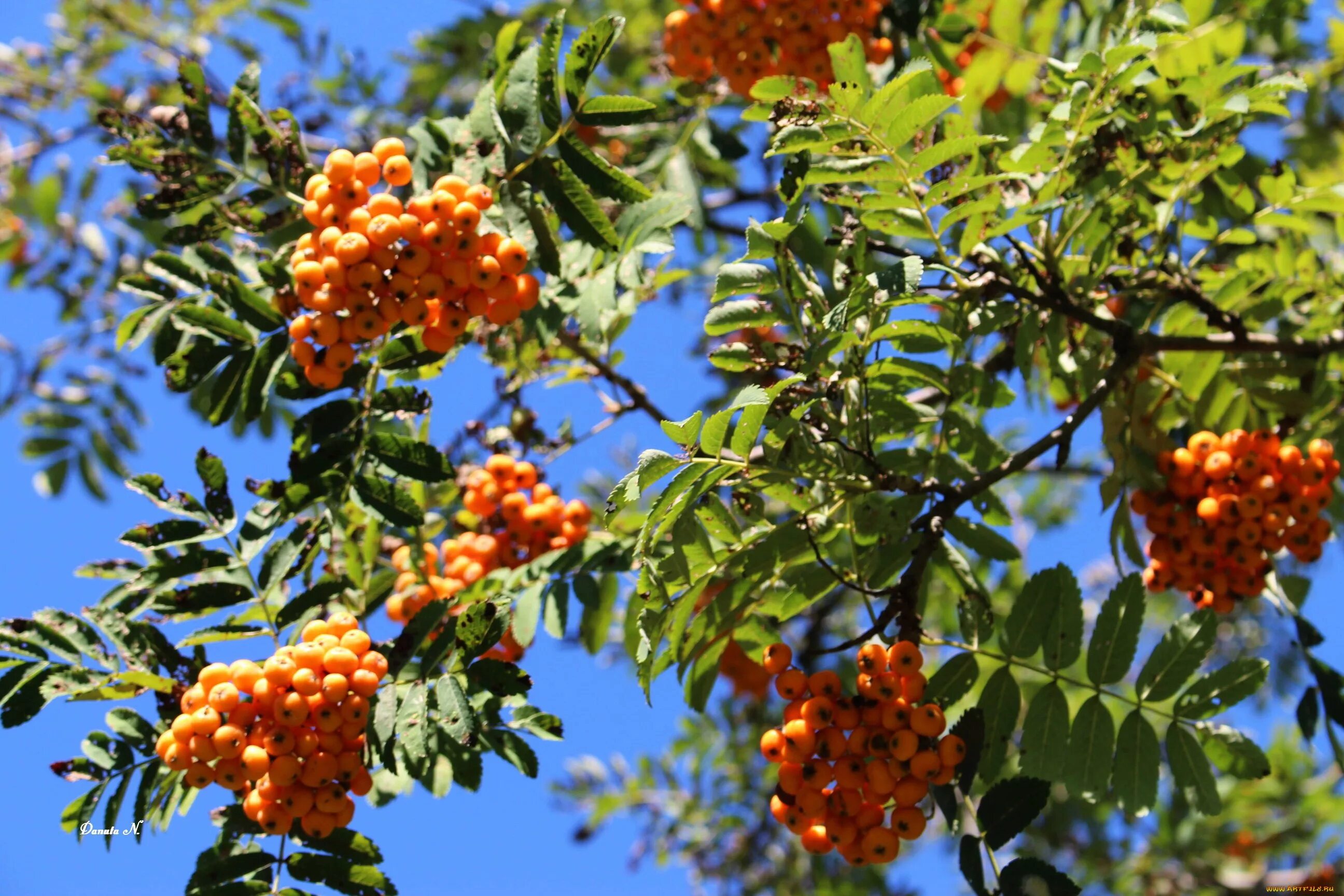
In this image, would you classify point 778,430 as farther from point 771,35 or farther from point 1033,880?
point 771,35

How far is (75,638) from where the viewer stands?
7.94 ft

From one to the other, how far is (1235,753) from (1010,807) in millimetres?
660

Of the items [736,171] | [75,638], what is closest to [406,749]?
[75,638]

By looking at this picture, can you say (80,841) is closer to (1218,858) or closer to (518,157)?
(518,157)

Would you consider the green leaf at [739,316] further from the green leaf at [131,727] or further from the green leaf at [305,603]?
the green leaf at [131,727]

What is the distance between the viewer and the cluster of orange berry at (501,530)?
3.21 meters

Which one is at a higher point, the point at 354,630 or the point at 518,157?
the point at 518,157

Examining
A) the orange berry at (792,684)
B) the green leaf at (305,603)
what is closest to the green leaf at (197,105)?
the green leaf at (305,603)

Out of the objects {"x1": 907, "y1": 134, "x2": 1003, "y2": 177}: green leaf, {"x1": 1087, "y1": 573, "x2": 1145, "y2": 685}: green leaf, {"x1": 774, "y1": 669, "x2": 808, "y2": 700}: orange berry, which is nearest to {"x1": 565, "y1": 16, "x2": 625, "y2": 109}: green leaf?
{"x1": 907, "y1": 134, "x2": 1003, "y2": 177}: green leaf

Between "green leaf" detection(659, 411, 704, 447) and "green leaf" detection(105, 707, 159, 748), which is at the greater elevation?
"green leaf" detection(659, 411, 704, 447)

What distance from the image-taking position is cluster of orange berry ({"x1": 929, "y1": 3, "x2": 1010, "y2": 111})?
340 cm

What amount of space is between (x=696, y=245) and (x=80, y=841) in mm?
3820

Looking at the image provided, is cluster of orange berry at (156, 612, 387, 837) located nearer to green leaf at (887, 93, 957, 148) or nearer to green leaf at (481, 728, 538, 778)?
green leaf at (481, 728, 538, 778)

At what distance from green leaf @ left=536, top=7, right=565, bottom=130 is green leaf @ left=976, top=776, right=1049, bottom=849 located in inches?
70.5
